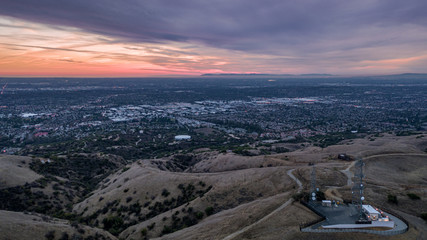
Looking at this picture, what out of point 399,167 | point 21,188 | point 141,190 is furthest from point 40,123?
point 399,167

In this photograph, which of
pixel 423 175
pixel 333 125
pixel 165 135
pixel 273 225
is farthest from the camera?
pixel 333 125

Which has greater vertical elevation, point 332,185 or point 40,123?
point 332,185

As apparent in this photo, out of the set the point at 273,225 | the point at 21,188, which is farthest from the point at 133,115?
the point at 273,225

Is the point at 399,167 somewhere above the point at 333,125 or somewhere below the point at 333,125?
above

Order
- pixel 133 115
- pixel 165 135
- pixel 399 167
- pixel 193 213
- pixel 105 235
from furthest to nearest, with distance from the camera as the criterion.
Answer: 1. pixel 133 115
2. pixel 165 135
3. pixel 399 167
4. pixel 193 213
5. pixel 105 235

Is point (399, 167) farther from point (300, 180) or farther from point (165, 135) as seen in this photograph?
point (165, 135)

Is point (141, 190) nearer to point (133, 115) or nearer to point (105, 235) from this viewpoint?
point (105, 235)

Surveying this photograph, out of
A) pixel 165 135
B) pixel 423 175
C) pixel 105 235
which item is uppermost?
pixel 423 175

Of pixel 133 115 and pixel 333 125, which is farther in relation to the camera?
pixel 133 115

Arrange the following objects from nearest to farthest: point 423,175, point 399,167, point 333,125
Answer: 1. point 423,175
2. point 399,167
3. point 333,125
